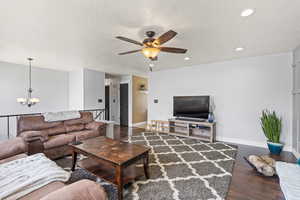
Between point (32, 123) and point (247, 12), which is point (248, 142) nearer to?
point (247, 12)

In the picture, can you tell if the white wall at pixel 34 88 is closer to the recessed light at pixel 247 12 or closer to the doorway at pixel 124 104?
the doorway at pixel 124 104

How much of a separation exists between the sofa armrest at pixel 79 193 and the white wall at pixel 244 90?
4207 millimetres

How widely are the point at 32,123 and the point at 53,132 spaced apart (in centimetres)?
45

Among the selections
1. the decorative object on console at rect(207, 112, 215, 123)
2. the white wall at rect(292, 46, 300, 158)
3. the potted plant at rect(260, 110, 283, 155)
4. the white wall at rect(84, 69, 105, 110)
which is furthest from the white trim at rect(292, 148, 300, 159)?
the white wall at rect(84, 69, 105, 110)

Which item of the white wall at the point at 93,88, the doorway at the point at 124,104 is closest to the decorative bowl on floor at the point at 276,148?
the doorway at the point at 124,104

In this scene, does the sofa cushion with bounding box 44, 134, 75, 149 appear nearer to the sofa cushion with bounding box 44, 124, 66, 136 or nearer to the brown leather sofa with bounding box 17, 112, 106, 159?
the brown leather sofa with bounding box 17, 112, 106, 159

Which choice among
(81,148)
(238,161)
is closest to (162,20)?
(81,148)

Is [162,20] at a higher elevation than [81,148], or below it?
higher

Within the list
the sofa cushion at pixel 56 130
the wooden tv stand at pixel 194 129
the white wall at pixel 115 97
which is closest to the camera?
the sofa cushion at pixel 56 130

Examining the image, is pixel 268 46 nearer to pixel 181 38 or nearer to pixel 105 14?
pixel 181 38

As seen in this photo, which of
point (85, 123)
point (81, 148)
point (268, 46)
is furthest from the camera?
point (85, 123)

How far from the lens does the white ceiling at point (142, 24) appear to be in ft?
5.82

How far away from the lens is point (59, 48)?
3281 mm

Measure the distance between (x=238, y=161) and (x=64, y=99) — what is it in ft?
20.4
